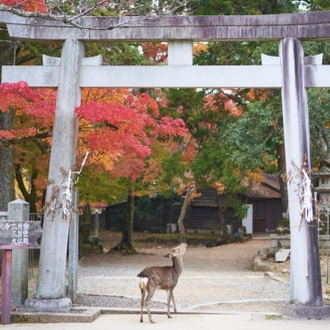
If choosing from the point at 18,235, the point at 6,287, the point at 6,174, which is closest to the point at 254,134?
the point at 6,174

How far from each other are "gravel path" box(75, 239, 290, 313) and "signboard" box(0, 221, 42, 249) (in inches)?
93.5

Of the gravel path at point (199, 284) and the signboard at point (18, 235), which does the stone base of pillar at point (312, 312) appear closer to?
the gravel path at point (199, 284)

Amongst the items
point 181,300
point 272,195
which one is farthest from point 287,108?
point 272,195

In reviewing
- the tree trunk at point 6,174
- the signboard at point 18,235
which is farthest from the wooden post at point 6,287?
the tree trunk at point 6,174

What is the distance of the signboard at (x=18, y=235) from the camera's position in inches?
372

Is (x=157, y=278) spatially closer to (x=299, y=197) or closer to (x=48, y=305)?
(x=48, y=305)

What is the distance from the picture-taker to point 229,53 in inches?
826

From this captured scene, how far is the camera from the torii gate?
34.1 feet

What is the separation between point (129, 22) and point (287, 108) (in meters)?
3.19

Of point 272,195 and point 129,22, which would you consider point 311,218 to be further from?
point 272,195

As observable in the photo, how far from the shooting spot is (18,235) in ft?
31.3

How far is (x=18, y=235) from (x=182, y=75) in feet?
13.1

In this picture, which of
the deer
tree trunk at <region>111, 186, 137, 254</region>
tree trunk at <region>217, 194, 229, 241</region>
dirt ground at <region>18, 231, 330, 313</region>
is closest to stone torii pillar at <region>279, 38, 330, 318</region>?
dirt ground at <region>18, 231, 330, 313</region>

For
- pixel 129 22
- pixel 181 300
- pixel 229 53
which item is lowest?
pixel 181 300
